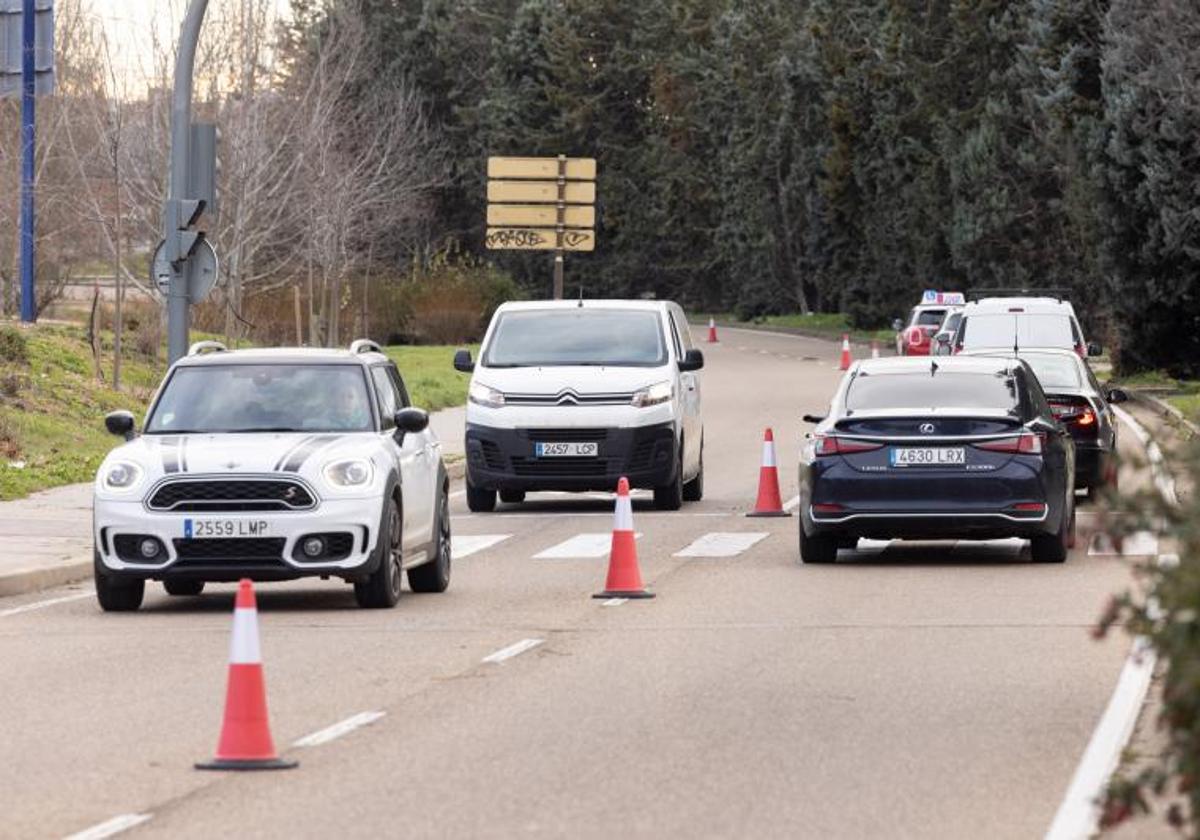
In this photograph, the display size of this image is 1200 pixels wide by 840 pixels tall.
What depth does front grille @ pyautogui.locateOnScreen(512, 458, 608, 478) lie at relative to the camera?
A: 25.6 meters

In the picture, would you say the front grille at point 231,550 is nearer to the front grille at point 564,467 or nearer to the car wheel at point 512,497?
the front grille at point 564,467

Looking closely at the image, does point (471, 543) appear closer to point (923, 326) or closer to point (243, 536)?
point (243, 536)

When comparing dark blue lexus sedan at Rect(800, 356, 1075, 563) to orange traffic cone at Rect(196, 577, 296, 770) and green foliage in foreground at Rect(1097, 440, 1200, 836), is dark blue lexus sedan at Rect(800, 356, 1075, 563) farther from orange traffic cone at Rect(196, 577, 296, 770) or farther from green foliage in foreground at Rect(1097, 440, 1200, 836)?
green foliage in foreground at Rect(1097, 440, 1200, 836)

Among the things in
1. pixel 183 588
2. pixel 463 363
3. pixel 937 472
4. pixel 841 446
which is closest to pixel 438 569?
pixel 183 588

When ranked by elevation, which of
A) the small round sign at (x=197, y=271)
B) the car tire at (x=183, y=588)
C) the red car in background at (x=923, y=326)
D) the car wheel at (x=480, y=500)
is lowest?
the red car in background at (x=923, y=326)

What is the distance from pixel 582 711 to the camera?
12.2 meters

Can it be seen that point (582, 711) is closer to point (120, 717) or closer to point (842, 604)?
point (120, 717)

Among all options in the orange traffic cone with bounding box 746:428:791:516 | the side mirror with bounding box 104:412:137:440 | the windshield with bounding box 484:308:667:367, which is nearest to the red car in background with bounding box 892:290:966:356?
the windshield with bounding box 484:308:667:367

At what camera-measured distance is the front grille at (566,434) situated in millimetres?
25547

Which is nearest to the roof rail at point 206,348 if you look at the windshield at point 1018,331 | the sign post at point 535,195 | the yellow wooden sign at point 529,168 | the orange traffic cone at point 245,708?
the orange traffic cone at point 245,708

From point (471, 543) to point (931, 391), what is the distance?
177 inches

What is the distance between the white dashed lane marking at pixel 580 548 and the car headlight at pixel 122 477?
197 inches

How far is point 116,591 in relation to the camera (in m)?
17.4

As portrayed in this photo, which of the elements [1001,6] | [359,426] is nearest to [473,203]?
[1001,6]
